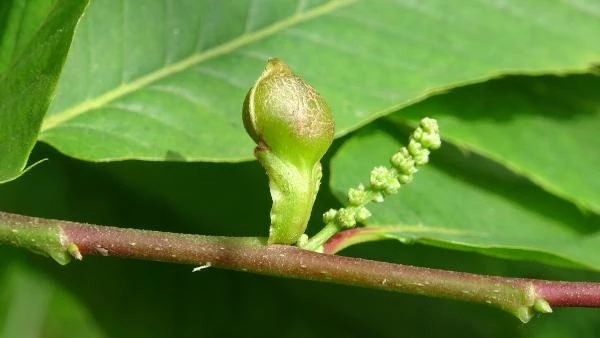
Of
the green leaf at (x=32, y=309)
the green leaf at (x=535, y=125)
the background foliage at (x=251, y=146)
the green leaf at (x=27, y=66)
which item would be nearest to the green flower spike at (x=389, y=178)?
the background foliage at (x=251, y=146)

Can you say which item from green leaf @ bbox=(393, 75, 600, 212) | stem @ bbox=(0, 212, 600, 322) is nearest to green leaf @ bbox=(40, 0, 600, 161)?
green leaf @ bbox=(393, 75, 600, 212)

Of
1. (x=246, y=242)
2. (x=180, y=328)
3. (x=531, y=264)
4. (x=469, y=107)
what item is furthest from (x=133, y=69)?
(x=531, y=264)

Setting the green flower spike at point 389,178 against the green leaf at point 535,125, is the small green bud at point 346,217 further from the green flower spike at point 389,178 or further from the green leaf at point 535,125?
the green leaf at point 535,125

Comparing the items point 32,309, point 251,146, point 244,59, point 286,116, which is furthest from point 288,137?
point 32,309

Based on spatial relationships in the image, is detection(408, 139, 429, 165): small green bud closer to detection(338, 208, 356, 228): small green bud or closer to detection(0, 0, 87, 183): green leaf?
detection(338, 208, 356, 228): small green bud

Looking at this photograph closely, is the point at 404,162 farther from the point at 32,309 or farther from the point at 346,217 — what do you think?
the point at 32,309
